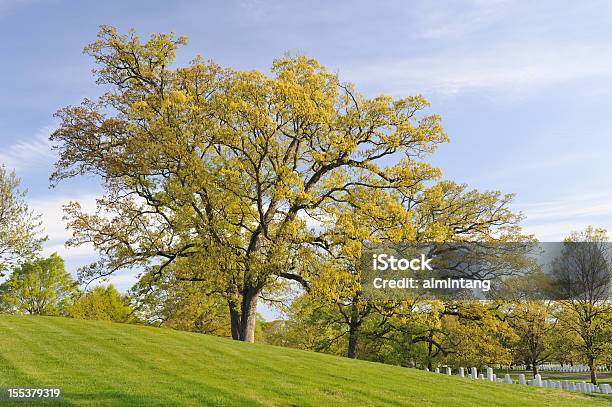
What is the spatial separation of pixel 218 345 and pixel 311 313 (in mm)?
17087

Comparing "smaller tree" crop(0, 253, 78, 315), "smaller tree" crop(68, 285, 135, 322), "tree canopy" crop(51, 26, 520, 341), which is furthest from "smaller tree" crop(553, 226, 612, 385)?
"smaller tree" crop(0, 253, 78, 315)

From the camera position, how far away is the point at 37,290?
2103 inches

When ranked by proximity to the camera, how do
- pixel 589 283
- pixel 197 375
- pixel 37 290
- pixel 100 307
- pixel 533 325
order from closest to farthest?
pixel 197 375 → pixel 589 283 → pixel 533 325 → pixel 100 307 → pixel 37 290

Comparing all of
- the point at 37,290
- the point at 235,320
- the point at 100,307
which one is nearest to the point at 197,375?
the point at 235,320

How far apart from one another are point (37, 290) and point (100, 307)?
23.9ft

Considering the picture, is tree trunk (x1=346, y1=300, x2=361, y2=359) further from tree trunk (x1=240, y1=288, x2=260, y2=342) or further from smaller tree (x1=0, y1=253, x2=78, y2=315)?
smaller tree (x1=0, y1=253, x2=78, y2=315)

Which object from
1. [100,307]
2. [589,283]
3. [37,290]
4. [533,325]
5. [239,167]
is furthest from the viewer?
[37,290]

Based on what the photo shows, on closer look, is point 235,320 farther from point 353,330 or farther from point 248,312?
point 353,330

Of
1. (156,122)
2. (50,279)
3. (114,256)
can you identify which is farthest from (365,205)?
(50,279)

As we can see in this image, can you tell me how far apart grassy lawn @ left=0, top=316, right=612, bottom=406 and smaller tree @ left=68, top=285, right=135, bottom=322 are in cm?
3089

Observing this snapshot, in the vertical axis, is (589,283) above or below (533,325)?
above

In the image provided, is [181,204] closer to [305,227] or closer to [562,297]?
[305,227]

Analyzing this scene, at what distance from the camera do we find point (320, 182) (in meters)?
28.8

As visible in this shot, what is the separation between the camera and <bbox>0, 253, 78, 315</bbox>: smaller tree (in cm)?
5281
